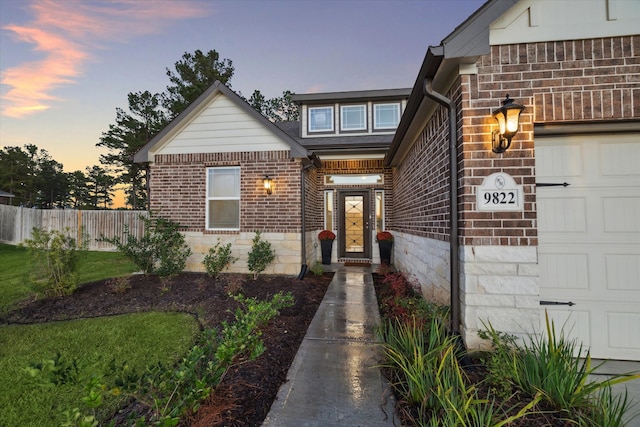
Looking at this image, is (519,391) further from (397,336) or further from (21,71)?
(21,71)

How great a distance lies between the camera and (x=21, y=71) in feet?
24.7

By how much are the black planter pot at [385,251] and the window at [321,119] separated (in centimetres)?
467

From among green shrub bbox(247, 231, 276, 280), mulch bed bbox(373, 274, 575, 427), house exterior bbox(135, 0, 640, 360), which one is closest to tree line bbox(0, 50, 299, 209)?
green shrub bbox(247, 231, 276, 280)

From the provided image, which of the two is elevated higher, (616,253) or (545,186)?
(545,186)

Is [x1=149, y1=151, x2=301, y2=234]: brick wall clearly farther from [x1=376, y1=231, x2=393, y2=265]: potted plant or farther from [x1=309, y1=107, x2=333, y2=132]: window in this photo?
[x1=309, y1=107, x2=333, y2=132]: window

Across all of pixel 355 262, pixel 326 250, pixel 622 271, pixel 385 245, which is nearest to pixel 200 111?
pixel 326 250

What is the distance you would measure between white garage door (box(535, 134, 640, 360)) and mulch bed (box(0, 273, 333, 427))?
9.56 feet

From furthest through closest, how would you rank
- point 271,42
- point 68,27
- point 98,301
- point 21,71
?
point 271,42, point 21,71, point 68,27, point 98,301

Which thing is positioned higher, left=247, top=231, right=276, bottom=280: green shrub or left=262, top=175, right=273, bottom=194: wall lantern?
left=262, top=175, right=273, bottom=194: wall lantern

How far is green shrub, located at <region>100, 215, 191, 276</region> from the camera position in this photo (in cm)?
596

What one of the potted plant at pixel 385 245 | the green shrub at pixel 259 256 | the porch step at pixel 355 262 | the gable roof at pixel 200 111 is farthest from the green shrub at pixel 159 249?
the potted plant at pixel 385 245

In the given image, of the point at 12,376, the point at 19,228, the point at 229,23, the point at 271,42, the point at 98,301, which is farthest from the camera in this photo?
the point at 19,228

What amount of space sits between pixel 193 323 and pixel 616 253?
522 cm

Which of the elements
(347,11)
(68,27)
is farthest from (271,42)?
(68,27)
